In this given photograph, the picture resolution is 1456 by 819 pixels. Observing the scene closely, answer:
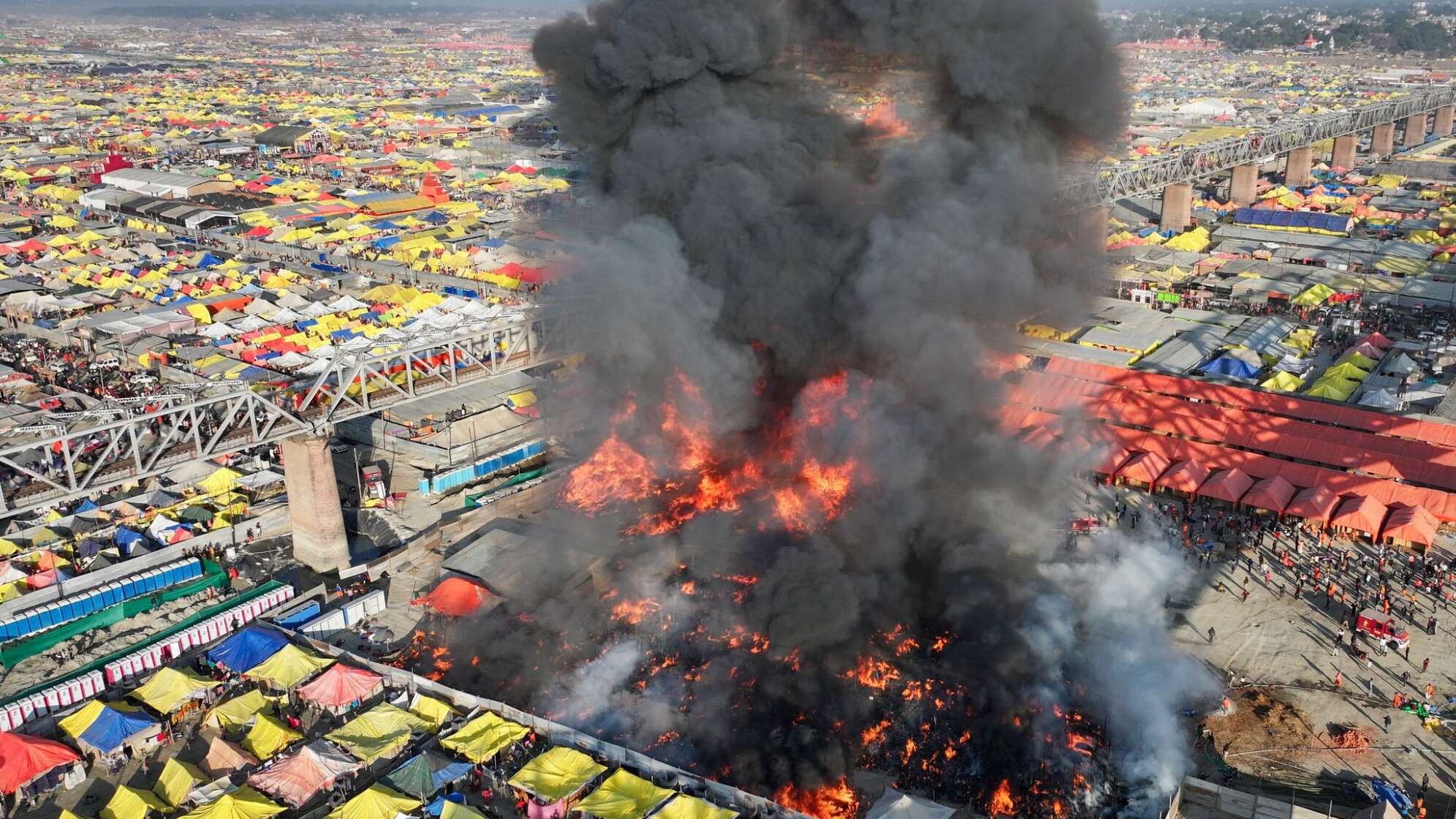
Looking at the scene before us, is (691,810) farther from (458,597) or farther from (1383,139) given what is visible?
(1383,139)

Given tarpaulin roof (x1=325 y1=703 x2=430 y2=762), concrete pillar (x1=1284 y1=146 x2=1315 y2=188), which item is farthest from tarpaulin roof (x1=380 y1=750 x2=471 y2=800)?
concrete pillar (x1=1284 y1=146 x2=1315 y2=188)

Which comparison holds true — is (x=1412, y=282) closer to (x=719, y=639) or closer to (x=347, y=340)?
(x=719, y=639)

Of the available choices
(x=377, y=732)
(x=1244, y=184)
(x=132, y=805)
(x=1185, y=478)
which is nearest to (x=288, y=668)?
(x=377, y=732)

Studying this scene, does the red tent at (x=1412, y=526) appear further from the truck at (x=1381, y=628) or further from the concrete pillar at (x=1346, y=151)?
the concrete pillar at (x=1346, y=151)

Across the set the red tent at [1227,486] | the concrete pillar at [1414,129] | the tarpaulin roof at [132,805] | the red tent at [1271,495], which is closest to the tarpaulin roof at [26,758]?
the tarpaulin roof at [132,805]

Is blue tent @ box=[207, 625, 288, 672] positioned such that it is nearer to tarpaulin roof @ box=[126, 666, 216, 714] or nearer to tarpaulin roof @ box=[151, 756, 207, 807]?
tarpaulin roof @ box=[126, 666, 216, 714]
